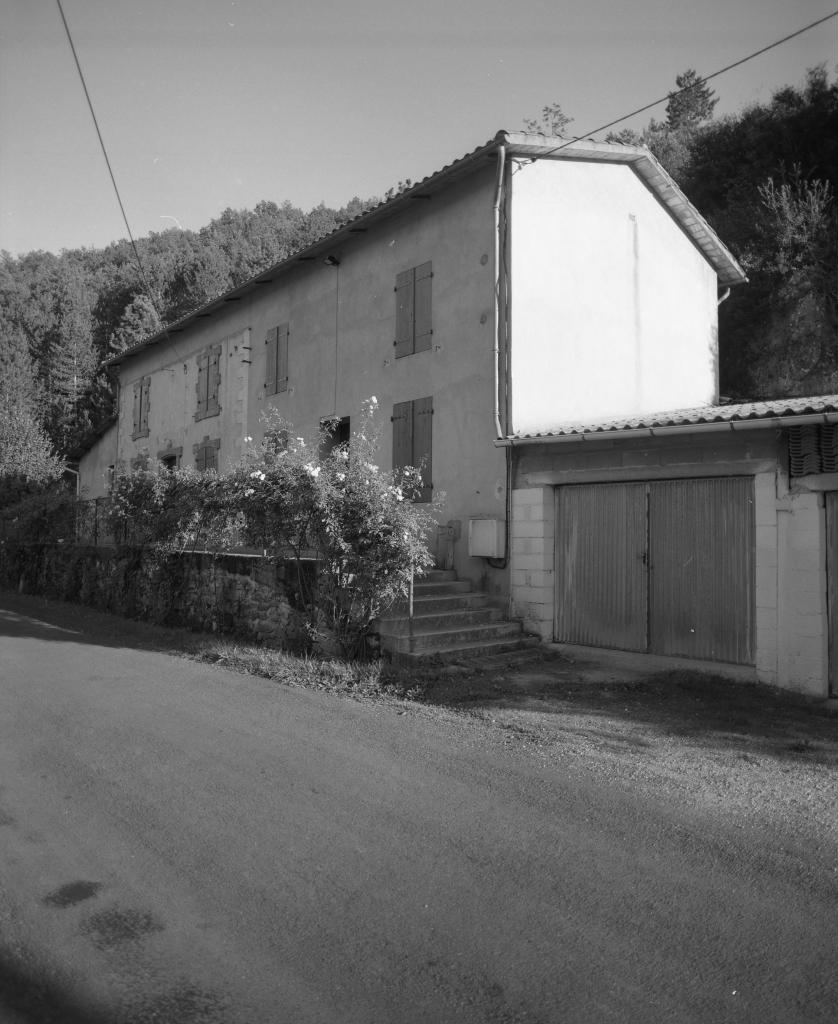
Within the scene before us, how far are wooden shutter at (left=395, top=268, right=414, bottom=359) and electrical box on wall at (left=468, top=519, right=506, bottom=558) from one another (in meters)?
3.28

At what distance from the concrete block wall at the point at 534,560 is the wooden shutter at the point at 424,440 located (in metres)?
1.93

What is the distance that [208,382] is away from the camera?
17.4 meters

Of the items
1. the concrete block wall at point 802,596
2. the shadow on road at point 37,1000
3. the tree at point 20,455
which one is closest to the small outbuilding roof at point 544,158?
the concrete block wall at point 802,596

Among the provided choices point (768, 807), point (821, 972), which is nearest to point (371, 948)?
point (821, 972)

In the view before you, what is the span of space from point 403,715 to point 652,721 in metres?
2.05

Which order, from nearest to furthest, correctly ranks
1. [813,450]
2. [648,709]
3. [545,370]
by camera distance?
[648,709] → [813,450] → [545,370]

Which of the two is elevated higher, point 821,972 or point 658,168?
point 658,168

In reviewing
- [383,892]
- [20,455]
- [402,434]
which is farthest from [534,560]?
[20,455]

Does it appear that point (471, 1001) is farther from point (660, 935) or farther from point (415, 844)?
point (415, 844)

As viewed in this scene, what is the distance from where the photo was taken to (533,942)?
279cm

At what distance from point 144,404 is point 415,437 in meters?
11.7

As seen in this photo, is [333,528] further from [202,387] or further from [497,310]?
[202,387]

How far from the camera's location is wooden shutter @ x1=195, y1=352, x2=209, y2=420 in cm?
1752

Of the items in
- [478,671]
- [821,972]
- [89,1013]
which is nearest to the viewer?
[89,1013]
